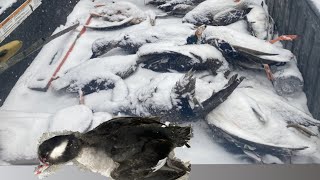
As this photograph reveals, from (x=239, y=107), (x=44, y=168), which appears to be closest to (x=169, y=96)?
(x=239, y=107)

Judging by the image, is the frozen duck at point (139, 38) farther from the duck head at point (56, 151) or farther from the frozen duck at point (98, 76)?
the duck head at point (56, 151)

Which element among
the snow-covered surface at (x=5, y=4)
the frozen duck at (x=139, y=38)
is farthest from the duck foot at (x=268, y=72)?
the snow-covered surface at (x=5, y=4)

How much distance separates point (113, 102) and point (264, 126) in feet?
3.71

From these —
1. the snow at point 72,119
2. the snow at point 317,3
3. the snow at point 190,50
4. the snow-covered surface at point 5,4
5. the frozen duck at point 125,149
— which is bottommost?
the snow at point 72,119

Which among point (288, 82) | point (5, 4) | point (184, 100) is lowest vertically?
point (288, 82)

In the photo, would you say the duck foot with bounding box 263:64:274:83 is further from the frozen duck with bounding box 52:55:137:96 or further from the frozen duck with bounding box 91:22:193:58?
the frozen duck with bounding box 52:55:137:96

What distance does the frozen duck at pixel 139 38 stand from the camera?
3514mm

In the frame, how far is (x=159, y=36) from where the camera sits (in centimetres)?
354

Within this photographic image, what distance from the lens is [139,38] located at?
11.6ft

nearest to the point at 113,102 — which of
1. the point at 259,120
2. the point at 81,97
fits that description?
the point at 81,97

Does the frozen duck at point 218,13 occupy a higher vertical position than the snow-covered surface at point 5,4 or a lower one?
lower

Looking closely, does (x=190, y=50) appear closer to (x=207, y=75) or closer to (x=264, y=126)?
(x=207, y=75)

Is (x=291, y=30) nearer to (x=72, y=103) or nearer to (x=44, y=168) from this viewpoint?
(x=72, y=103)

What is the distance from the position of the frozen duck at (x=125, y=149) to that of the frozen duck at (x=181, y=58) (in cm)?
176
